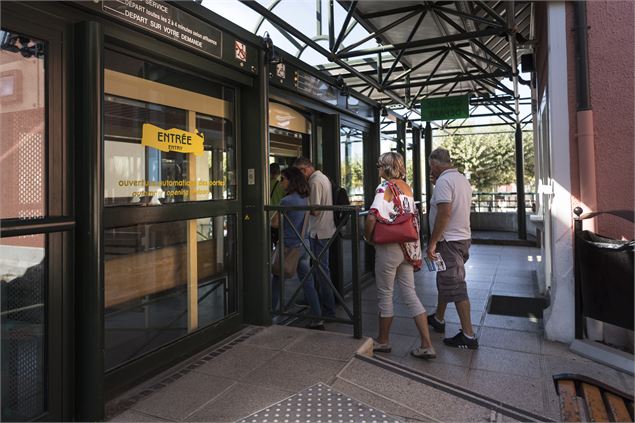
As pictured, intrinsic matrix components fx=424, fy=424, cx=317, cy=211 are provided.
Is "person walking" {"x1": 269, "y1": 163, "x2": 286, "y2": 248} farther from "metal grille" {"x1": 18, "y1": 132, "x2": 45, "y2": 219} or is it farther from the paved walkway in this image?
"metal grille" {"x1": 18, "y1": 132, "x2": 45, "y2": 219}

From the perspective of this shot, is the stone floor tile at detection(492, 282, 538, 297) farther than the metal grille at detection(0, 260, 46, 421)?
Yes

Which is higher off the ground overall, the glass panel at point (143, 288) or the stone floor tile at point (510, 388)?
the glass panel at point (143, 288)

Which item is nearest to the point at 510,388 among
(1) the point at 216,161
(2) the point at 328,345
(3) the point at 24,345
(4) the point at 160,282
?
(2) the point at 328,345

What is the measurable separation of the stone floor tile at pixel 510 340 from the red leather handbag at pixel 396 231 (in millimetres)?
1374

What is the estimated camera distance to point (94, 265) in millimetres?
2283

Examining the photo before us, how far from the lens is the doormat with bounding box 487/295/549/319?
466 cm

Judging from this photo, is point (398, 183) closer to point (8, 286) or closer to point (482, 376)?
point (482, 376)

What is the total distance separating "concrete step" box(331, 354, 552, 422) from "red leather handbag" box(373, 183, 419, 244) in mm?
898

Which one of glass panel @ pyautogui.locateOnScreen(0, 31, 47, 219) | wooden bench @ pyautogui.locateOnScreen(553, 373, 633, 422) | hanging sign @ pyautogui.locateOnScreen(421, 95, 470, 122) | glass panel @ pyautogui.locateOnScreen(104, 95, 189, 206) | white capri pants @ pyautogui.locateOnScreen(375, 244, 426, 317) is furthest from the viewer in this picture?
hanging sign @ pyautogui.locateOnScreen(421, 95, 470, 122)

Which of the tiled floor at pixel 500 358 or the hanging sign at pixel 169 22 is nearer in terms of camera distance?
the hanging sign at pixel 169 22

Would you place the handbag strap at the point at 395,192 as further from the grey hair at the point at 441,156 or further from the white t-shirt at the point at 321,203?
the white t-shirt at the point at 321,203

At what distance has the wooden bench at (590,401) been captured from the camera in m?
2.38

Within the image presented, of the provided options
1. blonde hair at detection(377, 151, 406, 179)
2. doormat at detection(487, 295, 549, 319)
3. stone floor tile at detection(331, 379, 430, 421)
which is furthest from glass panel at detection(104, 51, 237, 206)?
doormat at detection(487, 295, 549, 319)

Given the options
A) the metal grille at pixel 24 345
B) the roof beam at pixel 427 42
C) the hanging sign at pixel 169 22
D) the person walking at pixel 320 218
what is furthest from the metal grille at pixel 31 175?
the roof beam at pixel 427 42
